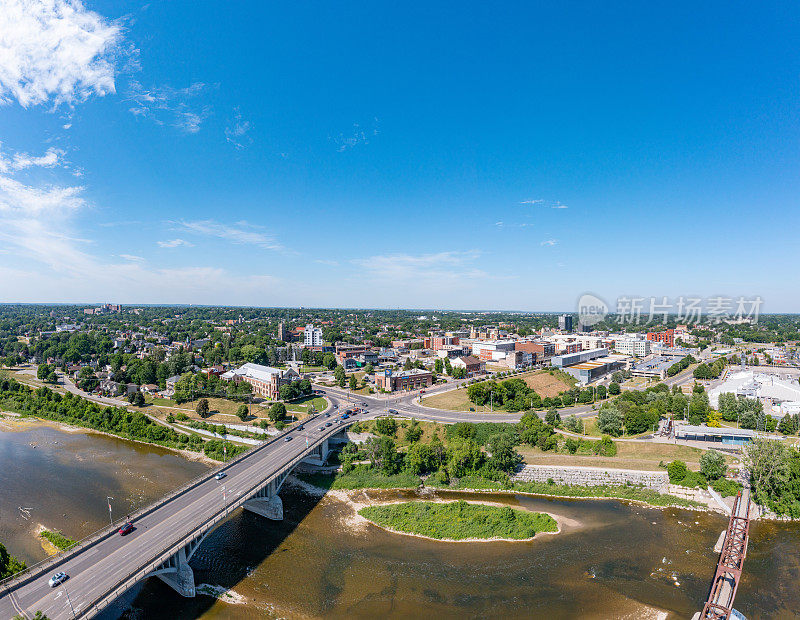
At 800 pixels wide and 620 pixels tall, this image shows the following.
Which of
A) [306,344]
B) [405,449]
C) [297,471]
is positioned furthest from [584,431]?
[306,344]

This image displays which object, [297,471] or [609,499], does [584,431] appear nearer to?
[609,499]

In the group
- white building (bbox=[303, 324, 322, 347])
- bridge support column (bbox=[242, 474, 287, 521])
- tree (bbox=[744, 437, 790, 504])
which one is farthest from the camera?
white building (bbox=[303, 324, 322, 347])

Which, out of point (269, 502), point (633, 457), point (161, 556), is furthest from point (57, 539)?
point (633, 457)

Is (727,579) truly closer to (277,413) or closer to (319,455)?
(319,455)

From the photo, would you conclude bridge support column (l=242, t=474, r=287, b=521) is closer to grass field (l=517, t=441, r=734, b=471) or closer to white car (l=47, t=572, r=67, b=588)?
white car (l=47, t=572, r=67, b=588)

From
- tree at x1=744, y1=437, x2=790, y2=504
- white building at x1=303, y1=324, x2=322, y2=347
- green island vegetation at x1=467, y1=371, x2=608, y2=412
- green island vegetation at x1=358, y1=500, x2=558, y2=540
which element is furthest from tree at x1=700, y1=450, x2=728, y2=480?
white building at x1=303, y1=324, x2=322, y2=347

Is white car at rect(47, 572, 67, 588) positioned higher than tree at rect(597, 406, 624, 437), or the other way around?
tree at rect(597, 406, 624, 437)

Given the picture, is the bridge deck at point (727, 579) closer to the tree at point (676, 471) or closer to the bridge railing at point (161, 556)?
the tree at point (676, 471)
